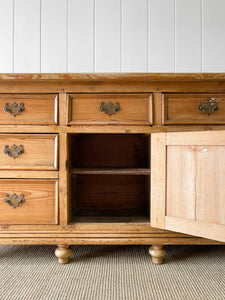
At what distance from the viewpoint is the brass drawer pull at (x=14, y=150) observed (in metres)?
1.01

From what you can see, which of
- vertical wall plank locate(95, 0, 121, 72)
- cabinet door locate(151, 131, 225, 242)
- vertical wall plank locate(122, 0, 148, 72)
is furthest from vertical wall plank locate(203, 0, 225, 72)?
cabinet door locate(151, 131, 225, 242)

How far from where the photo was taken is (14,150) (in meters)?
1.01

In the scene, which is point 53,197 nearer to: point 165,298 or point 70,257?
point 70,257

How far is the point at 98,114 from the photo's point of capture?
1021mm

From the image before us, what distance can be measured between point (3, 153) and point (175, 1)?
137 centimetres

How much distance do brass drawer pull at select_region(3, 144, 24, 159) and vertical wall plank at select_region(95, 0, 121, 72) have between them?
0.78 metres

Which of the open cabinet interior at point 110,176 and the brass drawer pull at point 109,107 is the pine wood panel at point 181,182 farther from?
the open cabinet interior at point 110,176

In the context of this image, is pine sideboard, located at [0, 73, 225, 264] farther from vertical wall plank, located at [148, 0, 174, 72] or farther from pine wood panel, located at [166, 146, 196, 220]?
vertical wall plank, located at [148, 0, 174, 72]

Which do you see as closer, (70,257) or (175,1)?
(70,257)

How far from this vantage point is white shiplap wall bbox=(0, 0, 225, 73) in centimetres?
155

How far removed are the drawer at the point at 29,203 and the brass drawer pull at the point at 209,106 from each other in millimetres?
663

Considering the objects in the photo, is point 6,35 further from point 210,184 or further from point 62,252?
point 210,184

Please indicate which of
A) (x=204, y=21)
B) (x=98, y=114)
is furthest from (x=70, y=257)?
(x=204, y=21)

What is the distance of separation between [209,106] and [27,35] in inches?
47.5
